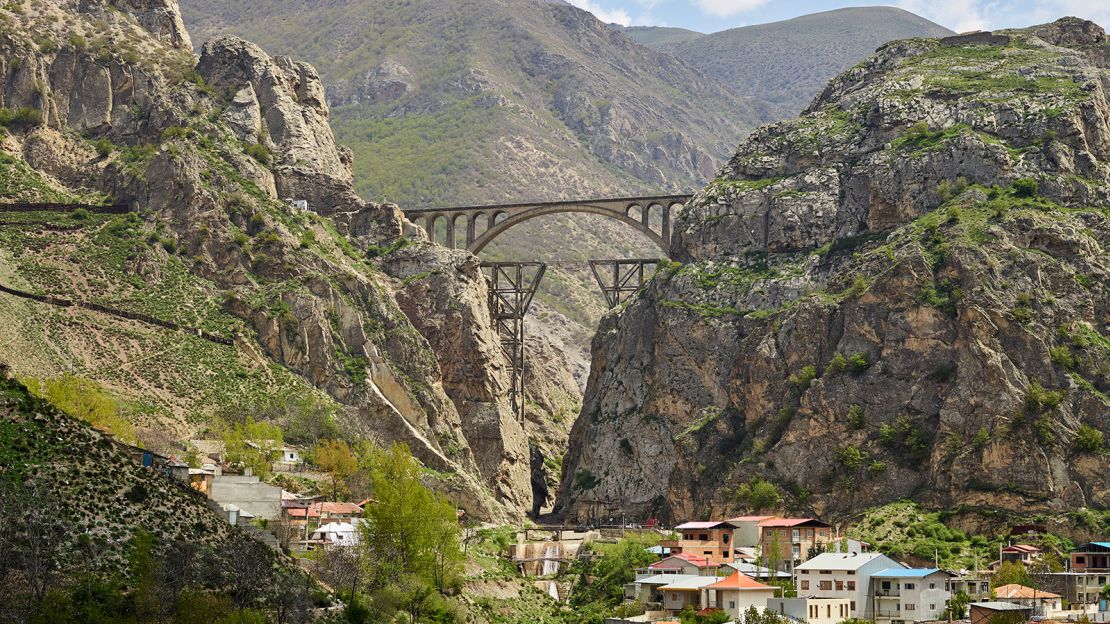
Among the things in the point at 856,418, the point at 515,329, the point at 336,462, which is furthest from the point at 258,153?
the point at 856,418

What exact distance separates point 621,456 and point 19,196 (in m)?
49.4

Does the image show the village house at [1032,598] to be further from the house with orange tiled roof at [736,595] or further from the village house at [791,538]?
the village house at [791,538]

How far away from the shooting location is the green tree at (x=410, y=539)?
10088 cm

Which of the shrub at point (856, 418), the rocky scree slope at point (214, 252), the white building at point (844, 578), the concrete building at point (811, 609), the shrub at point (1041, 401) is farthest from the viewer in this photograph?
the rocky scree slope at point (214, 252)

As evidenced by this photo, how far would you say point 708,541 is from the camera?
116438 millimetres

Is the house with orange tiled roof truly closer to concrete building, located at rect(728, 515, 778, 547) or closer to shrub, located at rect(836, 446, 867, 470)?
concrete building, located at rect(728, 515, 778, 547)

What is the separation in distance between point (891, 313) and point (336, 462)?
3811 cm

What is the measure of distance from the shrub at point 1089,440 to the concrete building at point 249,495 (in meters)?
49.1

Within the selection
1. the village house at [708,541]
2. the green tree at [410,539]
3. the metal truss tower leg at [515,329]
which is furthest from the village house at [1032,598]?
the metal truss tower leg at [515,329]

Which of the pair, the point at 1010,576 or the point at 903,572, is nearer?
the point at 903,572

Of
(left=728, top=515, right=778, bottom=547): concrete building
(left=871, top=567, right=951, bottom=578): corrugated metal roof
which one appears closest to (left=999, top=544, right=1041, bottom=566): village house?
(left=871, top=567, right=951, bottom=578): corrugated metal roof

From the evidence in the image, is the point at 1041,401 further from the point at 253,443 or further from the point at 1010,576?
the point at 253,443

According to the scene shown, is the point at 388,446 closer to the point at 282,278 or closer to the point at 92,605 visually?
the point at 282,278

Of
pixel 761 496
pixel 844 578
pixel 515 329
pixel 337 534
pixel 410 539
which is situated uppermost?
pixel 515 329
